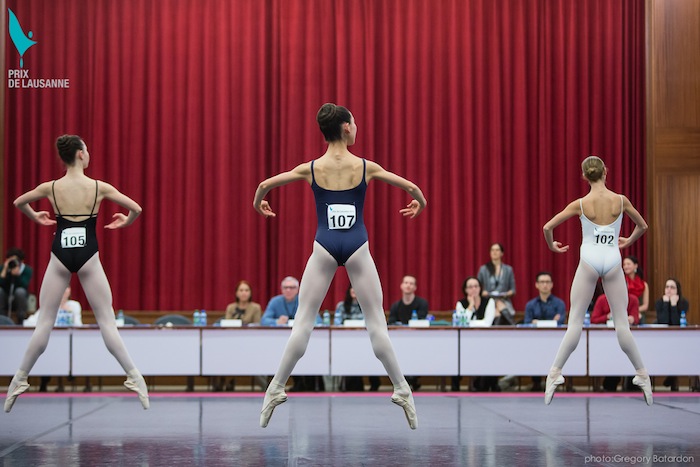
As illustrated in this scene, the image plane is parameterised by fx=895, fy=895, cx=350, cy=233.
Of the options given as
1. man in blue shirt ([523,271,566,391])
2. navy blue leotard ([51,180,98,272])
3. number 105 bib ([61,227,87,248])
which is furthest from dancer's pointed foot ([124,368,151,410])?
man in blue shirt ([523,271,566,391])

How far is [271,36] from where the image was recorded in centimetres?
1275

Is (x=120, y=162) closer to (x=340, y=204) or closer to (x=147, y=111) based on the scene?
(x=147, y=111)

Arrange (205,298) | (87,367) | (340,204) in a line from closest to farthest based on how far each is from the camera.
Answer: (340,204) → (87,367) → (205,298)

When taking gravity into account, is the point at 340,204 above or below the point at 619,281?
above

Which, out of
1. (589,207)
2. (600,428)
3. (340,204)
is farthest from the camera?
(589,207)

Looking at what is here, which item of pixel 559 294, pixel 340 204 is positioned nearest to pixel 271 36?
pixel 559 294

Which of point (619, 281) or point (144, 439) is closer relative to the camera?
point (144, 439)

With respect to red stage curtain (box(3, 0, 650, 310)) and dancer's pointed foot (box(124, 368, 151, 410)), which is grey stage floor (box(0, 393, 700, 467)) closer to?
dancer's pointed foot (box(124, 368, 151, 410))

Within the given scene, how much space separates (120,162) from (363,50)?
3.78 meters

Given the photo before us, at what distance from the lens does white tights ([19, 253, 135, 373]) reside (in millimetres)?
5523

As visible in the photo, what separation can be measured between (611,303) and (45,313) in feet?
12.1

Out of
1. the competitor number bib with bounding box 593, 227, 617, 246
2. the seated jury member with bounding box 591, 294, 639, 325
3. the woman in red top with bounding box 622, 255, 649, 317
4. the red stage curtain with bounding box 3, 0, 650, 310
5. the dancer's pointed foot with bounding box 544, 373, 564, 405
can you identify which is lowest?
the dancer's pointed foot with bounding box 544, 373, 564, 405

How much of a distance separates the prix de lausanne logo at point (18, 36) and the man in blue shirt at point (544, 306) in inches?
306

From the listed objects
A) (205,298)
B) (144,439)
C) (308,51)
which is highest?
(308,51)
